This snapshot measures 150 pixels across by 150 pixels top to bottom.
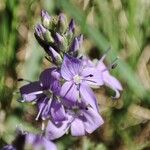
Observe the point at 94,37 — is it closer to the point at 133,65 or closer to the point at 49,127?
the point at 133,65

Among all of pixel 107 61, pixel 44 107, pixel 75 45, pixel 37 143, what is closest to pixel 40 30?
pixel 75 45

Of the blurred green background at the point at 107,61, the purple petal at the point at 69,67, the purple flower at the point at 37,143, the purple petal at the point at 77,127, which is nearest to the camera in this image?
the purple flower at the point at 37,143

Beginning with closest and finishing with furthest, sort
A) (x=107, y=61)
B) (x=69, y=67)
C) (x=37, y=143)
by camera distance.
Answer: (x=37, y=143) < (x=69, y=67) < (x=107, y=61)

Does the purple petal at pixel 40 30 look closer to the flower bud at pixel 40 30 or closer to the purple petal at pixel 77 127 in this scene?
the flower bud at pixel 40 30

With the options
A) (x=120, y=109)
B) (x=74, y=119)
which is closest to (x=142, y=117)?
(x=120, y=109)

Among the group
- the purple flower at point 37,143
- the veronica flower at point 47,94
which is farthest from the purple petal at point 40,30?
the purple flower at point 37,143

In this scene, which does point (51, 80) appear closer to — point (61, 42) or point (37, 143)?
point (61, 42)

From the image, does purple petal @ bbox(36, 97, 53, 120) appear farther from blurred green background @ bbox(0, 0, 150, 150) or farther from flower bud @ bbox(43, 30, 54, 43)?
blurred green background @ bbox(0, 0, 150, 150)
